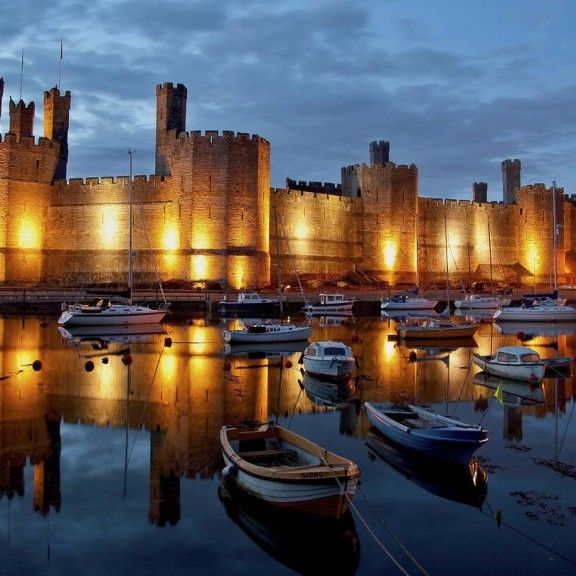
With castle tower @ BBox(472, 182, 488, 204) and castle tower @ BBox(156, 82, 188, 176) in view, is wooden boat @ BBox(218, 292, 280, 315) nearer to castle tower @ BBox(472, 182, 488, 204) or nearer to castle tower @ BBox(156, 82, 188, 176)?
castle tower @ BBox(156, 82, 188, 176)

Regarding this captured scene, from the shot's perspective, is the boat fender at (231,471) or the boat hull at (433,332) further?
the boat hull at (433,332)

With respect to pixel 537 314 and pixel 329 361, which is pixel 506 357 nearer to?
pixel 329 361

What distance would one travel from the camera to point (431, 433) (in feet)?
29.0

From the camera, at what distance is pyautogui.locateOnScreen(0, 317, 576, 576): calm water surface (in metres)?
6.36

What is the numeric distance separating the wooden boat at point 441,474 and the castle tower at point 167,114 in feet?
101

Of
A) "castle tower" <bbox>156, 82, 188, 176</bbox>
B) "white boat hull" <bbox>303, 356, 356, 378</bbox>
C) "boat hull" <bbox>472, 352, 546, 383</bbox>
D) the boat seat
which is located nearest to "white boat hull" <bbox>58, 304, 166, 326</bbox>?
"castle tower" <bbox>156, 82, 188, 176</bbox>

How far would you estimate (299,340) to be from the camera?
22.3m

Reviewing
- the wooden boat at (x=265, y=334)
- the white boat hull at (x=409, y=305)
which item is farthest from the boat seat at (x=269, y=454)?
the white boat hull at (x=409, y=305)

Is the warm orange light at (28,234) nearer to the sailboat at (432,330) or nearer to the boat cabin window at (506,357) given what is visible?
the sailboat at (432,330)

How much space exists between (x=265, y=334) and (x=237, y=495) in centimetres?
1414

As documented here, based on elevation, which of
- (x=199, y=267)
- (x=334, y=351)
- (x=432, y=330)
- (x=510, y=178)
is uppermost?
(x=510, y=178)

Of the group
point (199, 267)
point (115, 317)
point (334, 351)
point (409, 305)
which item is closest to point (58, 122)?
point (199, 267)

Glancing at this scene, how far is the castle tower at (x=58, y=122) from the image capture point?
139 ft

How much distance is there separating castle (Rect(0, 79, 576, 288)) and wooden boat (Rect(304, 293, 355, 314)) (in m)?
3.54
